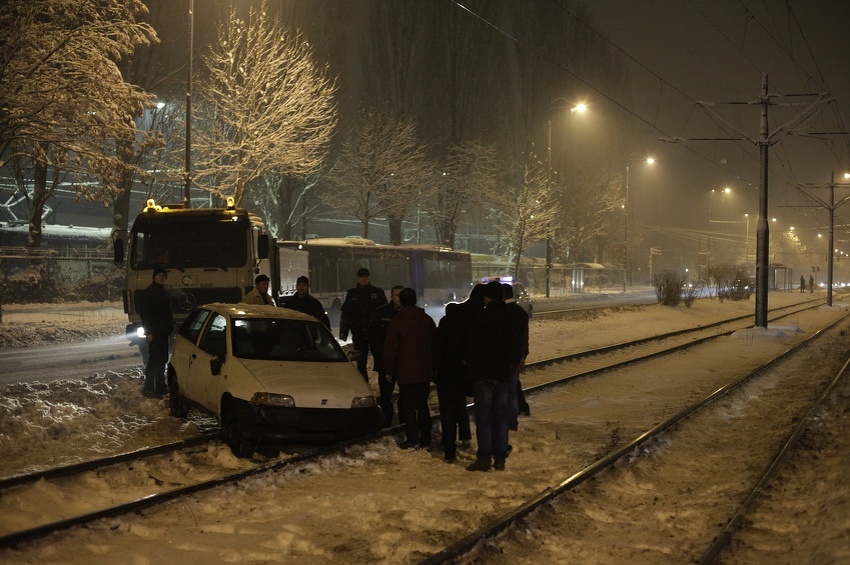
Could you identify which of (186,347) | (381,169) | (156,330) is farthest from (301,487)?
(381,169)

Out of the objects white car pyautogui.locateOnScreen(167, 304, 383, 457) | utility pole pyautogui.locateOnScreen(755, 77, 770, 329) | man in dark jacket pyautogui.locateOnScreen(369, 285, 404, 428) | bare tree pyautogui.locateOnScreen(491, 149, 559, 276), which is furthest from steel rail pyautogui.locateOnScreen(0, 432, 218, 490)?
bare tree pyautogui.locateOnScreen(491, 149, 559, 276)

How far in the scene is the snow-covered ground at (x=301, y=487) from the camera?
643 cm

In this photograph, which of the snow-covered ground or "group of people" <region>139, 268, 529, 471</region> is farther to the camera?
"group of people" <region>139, 268, 529, 471</region>

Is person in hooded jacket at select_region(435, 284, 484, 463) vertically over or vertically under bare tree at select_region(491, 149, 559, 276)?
under

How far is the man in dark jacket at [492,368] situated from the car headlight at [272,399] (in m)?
1.93

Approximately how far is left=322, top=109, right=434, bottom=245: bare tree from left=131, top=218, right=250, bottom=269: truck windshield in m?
30.7

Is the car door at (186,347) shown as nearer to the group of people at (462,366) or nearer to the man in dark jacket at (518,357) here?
the group of people at (462,366)

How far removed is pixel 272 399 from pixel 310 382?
55cm

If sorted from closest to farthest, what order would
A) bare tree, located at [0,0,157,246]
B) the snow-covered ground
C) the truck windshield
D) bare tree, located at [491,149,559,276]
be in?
the snow-covered ground → the truck windshield → bare tree, located at [0,0,157,246] → bare tree, located at [491,149,559,276]

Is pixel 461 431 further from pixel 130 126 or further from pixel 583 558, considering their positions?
pixel 130 126

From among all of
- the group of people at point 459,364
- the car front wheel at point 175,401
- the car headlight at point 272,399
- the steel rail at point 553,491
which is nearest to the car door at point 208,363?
the car front wheel at point 175,401

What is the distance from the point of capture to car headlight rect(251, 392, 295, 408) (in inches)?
360

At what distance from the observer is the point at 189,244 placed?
644 inches

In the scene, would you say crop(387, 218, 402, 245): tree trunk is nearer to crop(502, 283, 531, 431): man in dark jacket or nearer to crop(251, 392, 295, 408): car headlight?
crop(502, 283, 531, 431): man in dark jacket
